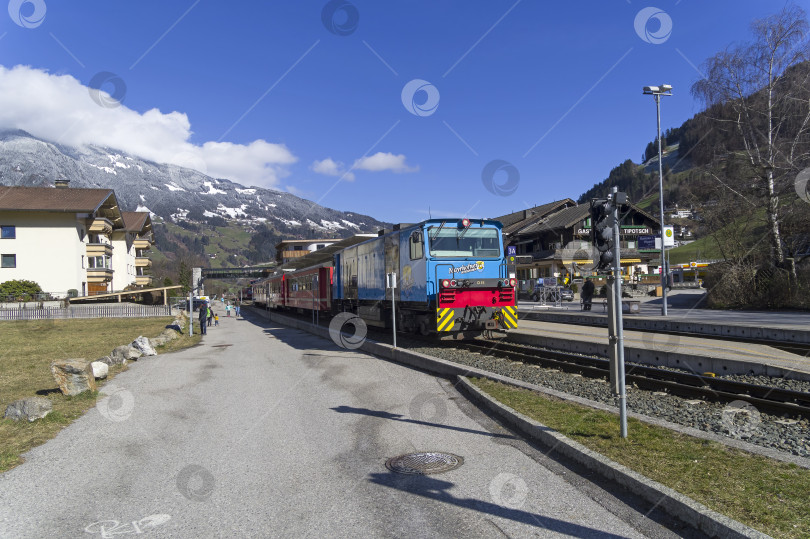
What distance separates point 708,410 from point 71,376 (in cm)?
1092

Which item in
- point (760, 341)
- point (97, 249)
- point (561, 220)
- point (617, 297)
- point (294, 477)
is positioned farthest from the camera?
point (561, 220)

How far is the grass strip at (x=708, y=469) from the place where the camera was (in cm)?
404

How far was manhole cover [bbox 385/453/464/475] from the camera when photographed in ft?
18.6

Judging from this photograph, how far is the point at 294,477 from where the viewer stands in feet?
18.3

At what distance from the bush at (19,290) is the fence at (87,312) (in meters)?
7.16

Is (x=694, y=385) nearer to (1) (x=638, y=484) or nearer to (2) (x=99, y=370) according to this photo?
(1) (x=638, y=484)

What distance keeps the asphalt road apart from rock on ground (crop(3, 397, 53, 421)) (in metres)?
0.60

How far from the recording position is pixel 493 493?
195 inches

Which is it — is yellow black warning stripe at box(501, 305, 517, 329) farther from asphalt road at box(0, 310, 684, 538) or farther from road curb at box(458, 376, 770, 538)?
road curb at box(458, 376, 770, 538)

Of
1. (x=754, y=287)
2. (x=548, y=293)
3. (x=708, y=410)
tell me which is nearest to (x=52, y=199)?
(x=548, y=293)

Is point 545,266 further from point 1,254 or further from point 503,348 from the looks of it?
point 1,254

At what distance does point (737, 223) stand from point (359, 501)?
2774 cm

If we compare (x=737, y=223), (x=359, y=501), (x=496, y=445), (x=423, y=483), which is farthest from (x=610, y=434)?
(x=737, y=223)

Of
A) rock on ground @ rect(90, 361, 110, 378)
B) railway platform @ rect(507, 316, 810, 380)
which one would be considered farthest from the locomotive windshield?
rock on ground @ rect(90, 361, 110, 378)
